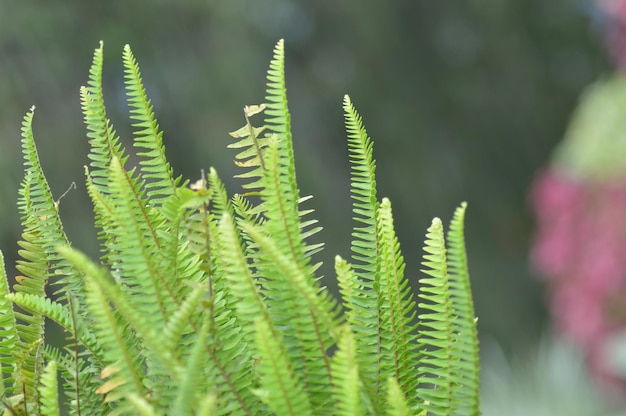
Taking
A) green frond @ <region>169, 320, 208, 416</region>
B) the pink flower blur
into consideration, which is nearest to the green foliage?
green frond @ <region>169, 320, 208, 416</region>

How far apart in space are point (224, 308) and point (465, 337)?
0.53 ft

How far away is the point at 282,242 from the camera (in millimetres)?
521

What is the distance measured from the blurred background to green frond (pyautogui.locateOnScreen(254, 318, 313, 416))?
4.01m

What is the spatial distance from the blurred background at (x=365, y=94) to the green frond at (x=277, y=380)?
4012 mm

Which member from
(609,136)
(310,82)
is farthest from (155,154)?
(310,82)

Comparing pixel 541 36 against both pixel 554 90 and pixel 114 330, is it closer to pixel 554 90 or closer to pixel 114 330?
pixel 554 90

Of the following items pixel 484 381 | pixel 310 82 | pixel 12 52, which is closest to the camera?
pixel 12 52

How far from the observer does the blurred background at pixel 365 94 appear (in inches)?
189

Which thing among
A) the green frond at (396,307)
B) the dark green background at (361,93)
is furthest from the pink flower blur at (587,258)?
the green frond at (396,307)

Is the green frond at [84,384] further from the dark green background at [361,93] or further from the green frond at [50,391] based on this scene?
the dark green background at [361,93]

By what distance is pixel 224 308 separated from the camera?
1.82 feet

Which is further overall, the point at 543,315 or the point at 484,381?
the point at 543,315

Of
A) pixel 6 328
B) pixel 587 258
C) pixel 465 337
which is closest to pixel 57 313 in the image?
pixel 6 328

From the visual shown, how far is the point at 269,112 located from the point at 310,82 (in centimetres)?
563
